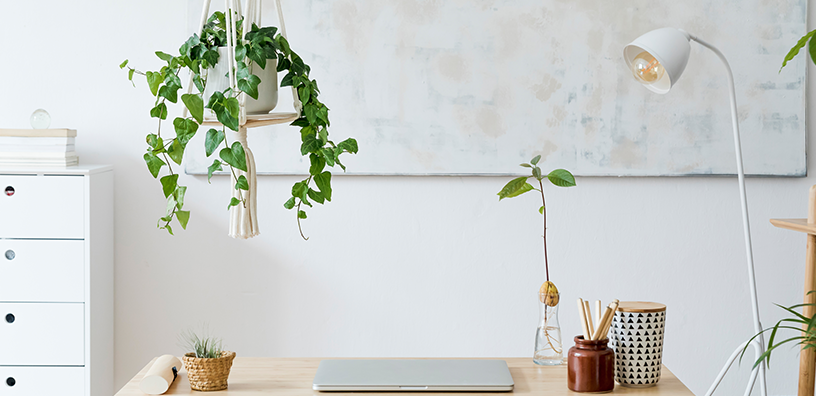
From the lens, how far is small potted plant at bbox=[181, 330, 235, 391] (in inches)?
58.6

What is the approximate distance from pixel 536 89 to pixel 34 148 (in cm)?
176

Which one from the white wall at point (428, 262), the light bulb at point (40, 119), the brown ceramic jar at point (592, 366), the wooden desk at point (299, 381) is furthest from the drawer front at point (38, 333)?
the brown ceramic jar at point (592, 366)

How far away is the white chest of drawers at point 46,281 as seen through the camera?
2.23 meters

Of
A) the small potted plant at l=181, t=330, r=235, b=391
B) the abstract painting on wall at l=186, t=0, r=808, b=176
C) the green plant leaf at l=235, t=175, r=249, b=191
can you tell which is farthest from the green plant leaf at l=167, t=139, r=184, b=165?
the abstract painting on wall at l=186, t=0, r=808, b=176

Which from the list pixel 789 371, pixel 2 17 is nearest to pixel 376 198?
pixel 2 17

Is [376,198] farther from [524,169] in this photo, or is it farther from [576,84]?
[576,84]

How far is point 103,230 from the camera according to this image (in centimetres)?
246

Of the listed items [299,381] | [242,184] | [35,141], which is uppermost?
[35,141]

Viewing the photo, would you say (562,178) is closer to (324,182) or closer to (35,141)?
(324,182)

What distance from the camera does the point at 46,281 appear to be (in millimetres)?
2240

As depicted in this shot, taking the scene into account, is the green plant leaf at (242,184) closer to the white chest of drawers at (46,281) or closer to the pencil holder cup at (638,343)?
the pencil holder cup at (638,343)

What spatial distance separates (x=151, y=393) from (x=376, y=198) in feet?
4.25

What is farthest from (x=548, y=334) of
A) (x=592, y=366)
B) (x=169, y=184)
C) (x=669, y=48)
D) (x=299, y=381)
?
(x=169, y=184)

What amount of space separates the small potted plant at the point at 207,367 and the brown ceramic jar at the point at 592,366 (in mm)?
759
